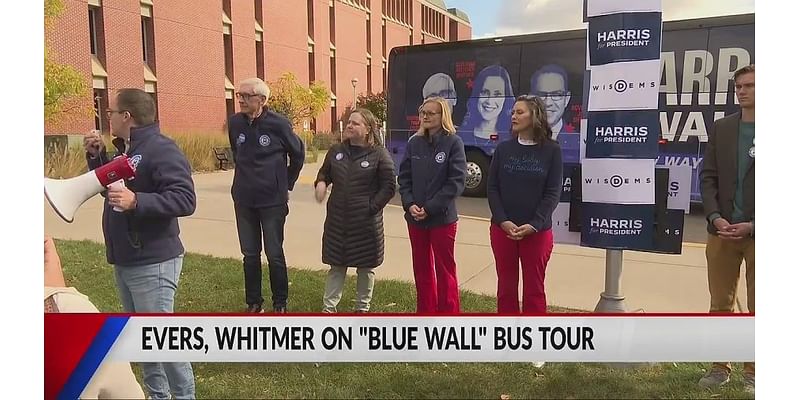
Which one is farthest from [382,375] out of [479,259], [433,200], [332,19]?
[332,19]

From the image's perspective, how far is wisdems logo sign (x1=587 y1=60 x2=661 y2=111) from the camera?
2.16 metres

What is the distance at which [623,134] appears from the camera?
7.25 feet

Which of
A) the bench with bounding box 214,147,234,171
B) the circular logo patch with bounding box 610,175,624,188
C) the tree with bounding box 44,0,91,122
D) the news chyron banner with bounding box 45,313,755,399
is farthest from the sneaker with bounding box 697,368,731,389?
the tree with bounding box 44,0,91,122

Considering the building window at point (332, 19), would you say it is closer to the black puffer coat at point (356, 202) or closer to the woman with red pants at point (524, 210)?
the black puffer coat at point (356, 202)

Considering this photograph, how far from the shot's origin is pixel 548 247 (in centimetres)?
236

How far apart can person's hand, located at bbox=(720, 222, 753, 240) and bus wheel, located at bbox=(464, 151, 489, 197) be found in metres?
0.91

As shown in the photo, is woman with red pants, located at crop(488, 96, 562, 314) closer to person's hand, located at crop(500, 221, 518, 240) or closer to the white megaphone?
person's hand, located at crop(500, 221, 518, 240)

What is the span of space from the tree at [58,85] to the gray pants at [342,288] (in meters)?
1.08

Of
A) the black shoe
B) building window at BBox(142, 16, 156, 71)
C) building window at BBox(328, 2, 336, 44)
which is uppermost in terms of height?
building window at BBox(328, 2, 336, 44)

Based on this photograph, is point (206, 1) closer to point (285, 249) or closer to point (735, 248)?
point (285, 249)

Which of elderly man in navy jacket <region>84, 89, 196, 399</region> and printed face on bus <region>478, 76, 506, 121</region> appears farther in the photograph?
printed face on bus <region>478, 76, 506, 121</region>

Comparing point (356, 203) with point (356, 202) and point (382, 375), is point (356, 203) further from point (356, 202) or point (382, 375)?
point (382, 375)

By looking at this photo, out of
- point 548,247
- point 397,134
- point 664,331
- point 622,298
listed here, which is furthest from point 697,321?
point 397,134

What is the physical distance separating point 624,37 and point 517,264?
36.9 inches
